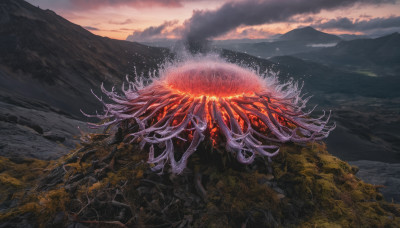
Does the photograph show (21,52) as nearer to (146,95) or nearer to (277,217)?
(146,95)

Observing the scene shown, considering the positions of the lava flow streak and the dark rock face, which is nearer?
the lava flow streak

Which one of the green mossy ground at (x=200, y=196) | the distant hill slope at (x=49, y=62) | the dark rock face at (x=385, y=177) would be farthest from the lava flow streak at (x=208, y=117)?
the distant hill slope at (x=49, y=62)

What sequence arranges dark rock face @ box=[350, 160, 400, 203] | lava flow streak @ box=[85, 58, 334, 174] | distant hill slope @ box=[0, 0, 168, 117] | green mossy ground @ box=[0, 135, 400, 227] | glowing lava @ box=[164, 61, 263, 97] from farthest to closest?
distant hill slope @ box=[0, 0, 168, 117] < dark rock face @ box=[350, 160, 400, 203] < glowing lava @ box=[164, 61, 263, 97] < lava flow streak @ box=[85, 58, 334, 174] < green mossy ground @ box=[0, 135, 400, 227]

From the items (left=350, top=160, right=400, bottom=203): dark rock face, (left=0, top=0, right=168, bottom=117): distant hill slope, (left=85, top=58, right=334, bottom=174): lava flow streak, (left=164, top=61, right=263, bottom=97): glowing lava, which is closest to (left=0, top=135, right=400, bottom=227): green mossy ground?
(left=85, top=58, right=334, bottom=174): lava flow streak

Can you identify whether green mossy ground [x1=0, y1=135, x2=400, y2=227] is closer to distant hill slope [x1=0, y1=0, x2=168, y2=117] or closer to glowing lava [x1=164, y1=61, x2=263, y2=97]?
glowing lava [x1=164, y1=61, x2=263, y2=97]

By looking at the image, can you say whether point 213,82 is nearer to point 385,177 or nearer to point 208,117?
point 208,117

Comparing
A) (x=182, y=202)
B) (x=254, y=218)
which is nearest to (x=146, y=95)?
(x=182, y=202)

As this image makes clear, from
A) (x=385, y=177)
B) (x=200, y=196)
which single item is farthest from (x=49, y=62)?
(x=385, y=177)
